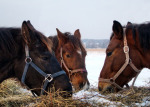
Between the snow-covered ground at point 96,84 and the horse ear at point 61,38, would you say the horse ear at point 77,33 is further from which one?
the snow-covered ground at point 96,84

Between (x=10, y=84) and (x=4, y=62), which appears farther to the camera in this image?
(x=10, y=84)

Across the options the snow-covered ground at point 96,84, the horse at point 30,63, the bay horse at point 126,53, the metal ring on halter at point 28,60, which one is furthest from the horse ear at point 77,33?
the metal ring on halter at point 28,60

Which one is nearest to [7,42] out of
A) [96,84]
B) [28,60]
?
[28,60]

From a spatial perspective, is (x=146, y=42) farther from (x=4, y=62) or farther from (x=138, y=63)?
(x=4, y=62)

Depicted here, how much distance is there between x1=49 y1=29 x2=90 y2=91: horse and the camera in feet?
15.0

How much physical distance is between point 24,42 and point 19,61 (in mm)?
292

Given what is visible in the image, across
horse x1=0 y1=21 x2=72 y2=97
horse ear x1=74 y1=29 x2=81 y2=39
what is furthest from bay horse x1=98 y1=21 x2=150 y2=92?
horse ear x1=74 y1=29 x2=81 y2=39

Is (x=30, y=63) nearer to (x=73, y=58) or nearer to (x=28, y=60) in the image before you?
(x=28, y=60)

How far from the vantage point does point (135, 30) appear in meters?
3.16

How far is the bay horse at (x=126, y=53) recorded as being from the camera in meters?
3.06

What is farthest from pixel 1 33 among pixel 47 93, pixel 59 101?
pixel 59 101

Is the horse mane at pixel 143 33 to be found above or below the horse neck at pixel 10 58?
above

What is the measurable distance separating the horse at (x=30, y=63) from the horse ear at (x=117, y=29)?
4.08 feet

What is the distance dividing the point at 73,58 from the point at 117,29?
5.71ft
